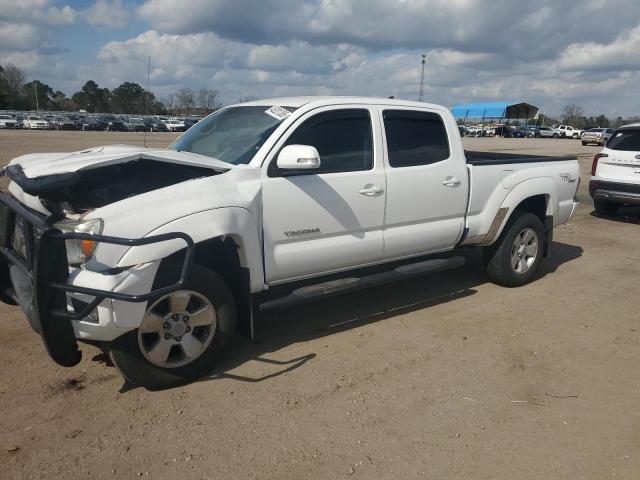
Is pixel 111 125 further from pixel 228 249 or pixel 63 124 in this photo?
pixel 228 249

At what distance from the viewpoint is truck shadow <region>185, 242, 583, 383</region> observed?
166 inches

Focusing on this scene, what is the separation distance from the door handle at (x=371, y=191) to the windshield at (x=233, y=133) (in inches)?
34.1

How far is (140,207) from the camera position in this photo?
3457 millimetres

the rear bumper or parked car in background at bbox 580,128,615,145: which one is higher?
parked car in background at bbox 580,128,615,145

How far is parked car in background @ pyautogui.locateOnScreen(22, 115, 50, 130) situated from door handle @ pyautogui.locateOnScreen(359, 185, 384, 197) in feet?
184

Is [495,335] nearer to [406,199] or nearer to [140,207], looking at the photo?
[406,199]

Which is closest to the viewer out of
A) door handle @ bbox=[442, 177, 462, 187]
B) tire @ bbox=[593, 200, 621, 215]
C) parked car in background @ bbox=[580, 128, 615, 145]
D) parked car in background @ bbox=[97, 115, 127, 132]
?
door handle @ bbox=[442, 177, 462, 187]

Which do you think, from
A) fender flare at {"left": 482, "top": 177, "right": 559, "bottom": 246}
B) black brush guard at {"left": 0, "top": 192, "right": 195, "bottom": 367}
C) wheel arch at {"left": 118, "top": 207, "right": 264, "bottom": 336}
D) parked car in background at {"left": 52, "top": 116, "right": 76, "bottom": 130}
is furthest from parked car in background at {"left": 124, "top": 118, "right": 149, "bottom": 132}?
black brush guard at {"left": 0, "top": 192, "right": 195, "bottom": 367}

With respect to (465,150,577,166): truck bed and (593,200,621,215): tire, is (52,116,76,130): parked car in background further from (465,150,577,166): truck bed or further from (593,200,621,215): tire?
(465,150,577,166): truck bed

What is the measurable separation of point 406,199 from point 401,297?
125 centimetres

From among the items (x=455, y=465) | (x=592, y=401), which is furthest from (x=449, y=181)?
(x=455, y=465)

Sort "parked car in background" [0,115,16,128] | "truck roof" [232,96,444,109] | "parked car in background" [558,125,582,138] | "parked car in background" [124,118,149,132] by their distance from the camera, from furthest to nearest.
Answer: "parked car in background" [558,125,582,138] < "parked car in background" [124,118,149,132] < "parked car in background" [0,115,16,128] < "truck roof" [232,96,444,109]

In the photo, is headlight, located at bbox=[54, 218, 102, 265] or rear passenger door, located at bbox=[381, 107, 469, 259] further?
rear passenger door, located at bbox=[381, 107, 469, 259]

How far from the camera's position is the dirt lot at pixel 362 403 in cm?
304
